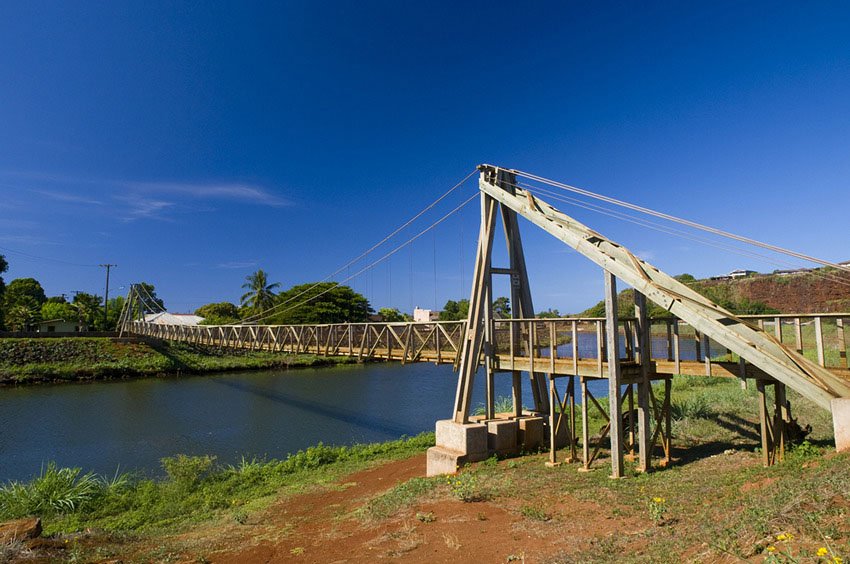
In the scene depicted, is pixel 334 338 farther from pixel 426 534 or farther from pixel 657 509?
pixel 657 509

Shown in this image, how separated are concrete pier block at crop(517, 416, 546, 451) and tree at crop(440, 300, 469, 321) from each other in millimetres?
48906

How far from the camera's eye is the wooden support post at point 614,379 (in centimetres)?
823

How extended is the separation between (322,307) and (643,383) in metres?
47.4

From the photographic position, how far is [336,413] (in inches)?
890

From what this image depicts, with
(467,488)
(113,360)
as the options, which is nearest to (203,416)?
(467,488)

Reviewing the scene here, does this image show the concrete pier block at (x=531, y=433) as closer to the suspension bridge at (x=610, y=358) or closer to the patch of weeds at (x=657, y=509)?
the suspension bridge at (x=610, y=358)

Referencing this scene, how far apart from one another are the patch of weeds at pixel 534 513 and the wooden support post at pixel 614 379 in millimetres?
2062

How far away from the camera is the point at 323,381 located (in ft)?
114

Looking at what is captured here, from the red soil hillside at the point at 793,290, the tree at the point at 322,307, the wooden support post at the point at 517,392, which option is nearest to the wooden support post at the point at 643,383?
the wooden support post at the point at 517,392

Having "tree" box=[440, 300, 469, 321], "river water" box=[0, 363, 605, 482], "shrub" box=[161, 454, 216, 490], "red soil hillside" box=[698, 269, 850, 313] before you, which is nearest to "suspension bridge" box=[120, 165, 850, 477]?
"shrub" box=[161, 454, 216, 490]

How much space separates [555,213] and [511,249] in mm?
1734

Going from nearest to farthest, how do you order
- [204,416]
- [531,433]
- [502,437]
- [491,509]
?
[491,509] → [502,437] → [531,433] → [204,416]

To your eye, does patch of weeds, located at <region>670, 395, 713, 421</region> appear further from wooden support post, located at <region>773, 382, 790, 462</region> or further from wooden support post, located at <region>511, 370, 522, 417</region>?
wooden support post, located at <region>773, 382, 790, 462</region>

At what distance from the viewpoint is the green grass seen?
9344mm
